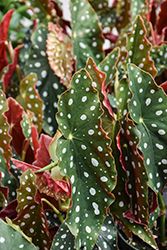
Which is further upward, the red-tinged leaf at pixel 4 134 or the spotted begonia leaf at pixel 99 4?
the spotted begonia leaf at pixel 99 4

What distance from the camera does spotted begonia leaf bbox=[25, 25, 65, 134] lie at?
750 millimetres

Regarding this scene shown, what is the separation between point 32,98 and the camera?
0.69 meters

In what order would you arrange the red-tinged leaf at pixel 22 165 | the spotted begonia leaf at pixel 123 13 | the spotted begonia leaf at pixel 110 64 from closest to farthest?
the red-tinged leaf at pixel 22 165 < the spotted begonia leaf at pixel 110 64 < the spotted begonia leaf at pixel 123 13

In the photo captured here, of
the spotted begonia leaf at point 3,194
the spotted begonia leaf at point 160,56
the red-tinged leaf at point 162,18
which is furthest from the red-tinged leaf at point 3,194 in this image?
the red-tinged leaf at point 162,18

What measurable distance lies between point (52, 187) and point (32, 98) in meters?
0.28

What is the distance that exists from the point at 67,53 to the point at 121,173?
357 mm

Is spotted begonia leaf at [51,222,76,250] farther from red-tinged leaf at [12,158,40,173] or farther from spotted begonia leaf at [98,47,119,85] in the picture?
spotted begonia leaf at [98,47,119,85]

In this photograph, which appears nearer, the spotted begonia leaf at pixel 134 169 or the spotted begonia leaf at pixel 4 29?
the spotted begonia leaf at pixel 134 169

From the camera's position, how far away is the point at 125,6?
93 centimetres

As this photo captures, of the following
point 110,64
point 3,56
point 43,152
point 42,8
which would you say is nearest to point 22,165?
point 43,152

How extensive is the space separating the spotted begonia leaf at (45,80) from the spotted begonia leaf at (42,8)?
0.10 m

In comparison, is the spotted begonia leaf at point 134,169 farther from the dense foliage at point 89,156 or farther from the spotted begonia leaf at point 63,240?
the spotted begonia leaf at point 63,240

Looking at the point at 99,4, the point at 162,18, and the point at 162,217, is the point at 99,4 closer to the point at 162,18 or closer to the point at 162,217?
the point at 162,18

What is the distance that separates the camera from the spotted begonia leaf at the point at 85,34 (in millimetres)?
740
